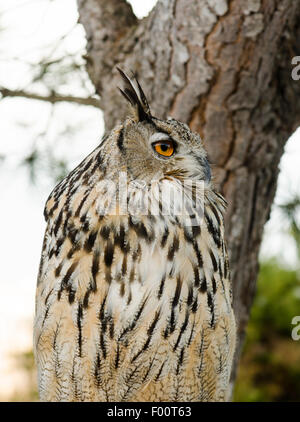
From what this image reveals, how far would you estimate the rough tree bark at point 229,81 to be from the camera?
194 cm

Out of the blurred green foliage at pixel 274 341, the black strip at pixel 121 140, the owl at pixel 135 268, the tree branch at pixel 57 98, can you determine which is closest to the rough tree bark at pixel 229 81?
the tree branch at pixel 57 98

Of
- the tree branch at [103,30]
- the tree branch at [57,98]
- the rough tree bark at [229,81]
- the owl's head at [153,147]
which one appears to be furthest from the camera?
the tree branch at [57,98]

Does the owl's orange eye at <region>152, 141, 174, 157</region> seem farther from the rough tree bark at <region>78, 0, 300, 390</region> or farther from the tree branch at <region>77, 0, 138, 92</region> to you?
the tree branch at <region>77, 0, 138, 92</region>

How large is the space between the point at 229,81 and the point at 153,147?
65cm

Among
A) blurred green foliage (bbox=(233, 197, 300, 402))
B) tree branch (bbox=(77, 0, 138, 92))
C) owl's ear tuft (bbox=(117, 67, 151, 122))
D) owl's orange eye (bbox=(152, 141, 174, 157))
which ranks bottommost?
blurred green foliage (bbox=(233, 197, 300, 402))

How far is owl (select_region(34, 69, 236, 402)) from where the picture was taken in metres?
1.51

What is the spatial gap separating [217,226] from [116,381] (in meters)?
0.57

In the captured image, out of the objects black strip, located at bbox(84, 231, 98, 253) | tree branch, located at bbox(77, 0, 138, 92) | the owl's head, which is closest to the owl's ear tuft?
the owl's head

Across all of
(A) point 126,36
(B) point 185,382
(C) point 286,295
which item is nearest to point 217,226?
(B) point 185,382

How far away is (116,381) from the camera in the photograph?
1630 millimetres

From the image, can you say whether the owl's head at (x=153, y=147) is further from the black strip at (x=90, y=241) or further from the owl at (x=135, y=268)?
the black strip at (x=90, y=241)

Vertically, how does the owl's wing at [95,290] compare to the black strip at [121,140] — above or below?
below

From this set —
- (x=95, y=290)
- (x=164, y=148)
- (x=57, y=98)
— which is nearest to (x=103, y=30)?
(x=57, y=98)

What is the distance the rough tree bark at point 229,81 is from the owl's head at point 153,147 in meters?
0.50
